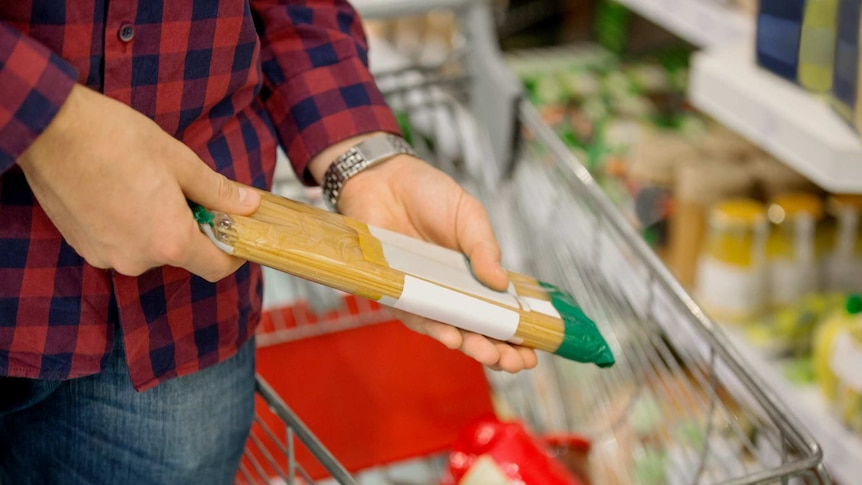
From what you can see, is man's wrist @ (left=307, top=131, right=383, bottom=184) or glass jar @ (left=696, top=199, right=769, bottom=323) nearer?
man's wrist @ (left=307, top=131, right=383, bottom=184)

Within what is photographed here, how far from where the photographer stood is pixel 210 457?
81cm

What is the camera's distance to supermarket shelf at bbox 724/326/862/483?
3.91 ft

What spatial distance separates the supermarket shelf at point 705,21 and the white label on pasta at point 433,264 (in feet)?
3.22

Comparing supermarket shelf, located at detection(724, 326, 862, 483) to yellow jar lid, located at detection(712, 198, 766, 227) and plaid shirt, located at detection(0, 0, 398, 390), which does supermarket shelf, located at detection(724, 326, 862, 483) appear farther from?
plaid shirt, located at detection(0, 0, 398, 390)

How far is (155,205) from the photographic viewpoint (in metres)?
0.55

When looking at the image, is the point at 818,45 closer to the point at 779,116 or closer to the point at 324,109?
the point at 779,116

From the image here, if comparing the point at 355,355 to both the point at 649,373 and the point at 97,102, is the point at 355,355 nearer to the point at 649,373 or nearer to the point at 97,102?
the point at 649,373

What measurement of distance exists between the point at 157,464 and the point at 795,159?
92cm

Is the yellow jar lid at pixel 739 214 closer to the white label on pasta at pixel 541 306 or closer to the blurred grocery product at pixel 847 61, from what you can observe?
the blurred grocery product at pixel 847 61

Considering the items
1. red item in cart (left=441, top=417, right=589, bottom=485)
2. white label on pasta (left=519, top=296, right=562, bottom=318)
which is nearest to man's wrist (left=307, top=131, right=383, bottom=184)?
white label on pasta (left=519, top=296, right=562, bottom=318)

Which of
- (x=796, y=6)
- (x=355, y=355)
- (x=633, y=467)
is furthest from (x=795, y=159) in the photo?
(x=355, y=355)

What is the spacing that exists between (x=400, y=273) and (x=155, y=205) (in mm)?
200

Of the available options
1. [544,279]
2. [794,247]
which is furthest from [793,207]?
[544,279]

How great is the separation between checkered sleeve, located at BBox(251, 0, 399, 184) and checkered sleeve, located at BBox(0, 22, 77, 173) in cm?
35
